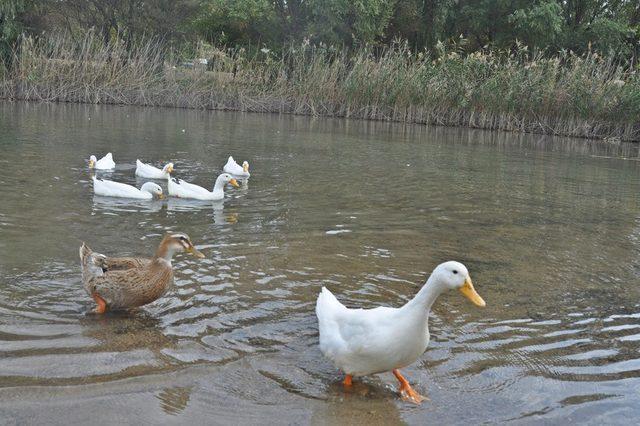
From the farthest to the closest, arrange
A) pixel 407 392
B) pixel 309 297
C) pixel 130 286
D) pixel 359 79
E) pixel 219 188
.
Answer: pixel 359 79, pixel 219 188, pixel 309 297, pixel 130 286, pixel 407 392

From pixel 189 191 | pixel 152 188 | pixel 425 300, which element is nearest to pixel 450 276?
pixel 425 300

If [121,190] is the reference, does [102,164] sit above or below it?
above

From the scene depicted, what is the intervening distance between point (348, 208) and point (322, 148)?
24.2 feet

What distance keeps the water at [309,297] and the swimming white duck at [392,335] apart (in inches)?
7.4

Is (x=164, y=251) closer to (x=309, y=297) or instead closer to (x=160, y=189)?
(x=309, y=297)

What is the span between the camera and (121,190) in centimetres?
949

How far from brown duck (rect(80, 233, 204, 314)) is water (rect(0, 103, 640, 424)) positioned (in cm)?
14

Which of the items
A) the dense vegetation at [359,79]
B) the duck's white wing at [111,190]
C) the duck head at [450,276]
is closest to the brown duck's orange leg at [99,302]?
the duck head at [450,276]

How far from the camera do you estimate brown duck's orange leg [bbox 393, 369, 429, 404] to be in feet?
13.1

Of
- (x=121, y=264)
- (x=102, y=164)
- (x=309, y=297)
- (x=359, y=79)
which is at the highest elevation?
(x=359, y=79)

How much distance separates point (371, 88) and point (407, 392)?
23326 millimetres

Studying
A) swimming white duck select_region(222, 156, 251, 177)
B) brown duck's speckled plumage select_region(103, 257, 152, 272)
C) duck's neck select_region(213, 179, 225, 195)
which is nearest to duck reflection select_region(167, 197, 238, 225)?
duck's neck select_region(213, 179, 225, 195)

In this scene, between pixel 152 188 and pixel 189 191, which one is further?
pixel 189 191

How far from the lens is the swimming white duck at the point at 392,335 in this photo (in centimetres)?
386
